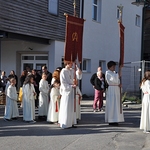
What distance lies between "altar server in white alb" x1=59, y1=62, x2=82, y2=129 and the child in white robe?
0.78 m

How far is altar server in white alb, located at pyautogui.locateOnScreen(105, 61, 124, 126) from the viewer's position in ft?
36.0

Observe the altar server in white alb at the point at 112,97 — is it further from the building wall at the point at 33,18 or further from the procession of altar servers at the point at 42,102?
the building wall at the point at 33,18

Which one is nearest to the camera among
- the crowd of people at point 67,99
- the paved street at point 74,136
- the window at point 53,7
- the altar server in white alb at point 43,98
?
the paved street at point 74,136

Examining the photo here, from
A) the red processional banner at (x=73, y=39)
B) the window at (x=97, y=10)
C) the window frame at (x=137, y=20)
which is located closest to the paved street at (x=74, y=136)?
the red processional banner at (x=73, y=39)

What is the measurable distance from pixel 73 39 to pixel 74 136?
288 cm

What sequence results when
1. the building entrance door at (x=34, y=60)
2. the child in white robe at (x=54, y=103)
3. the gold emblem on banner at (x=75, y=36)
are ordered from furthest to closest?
the building entrance door at (x=34, y=60) < the child in white robe at (x=54, y=103) < the gold emblem on banner at (x=75, y=36)

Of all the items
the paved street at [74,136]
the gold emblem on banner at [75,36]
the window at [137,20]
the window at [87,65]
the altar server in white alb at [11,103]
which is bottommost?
the paved street at [74,136]

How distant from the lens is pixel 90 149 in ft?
26.0

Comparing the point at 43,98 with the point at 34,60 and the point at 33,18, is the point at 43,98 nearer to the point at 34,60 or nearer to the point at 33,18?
the point at 33,18

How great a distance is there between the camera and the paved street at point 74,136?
820 cm

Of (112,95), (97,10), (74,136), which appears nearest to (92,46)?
(97,10)

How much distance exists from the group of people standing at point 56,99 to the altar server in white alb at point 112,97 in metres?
0.91

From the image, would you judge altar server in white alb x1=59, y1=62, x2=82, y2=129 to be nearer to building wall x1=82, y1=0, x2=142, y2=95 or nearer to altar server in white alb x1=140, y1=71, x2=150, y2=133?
Result: altar server in white alb x1=140, y1=71, x2=150, y2=133

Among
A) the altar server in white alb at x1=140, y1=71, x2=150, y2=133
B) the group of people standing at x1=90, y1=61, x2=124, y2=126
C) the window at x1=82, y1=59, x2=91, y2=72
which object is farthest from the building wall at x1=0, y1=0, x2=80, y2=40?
the altar server in white alb at x1=140, y1=71, x2=150, y2=133
